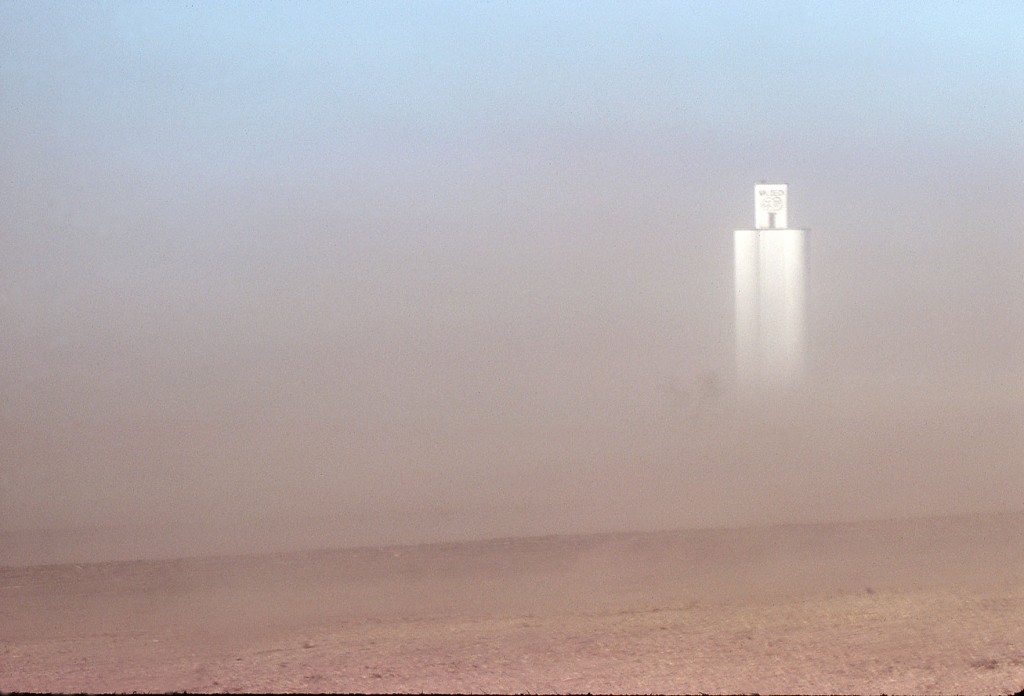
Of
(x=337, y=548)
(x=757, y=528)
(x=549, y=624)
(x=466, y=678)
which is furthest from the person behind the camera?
(x=757, y=528)

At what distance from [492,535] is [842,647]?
198 centimetres

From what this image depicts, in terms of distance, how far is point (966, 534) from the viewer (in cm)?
582

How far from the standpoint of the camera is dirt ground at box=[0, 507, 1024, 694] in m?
4.02

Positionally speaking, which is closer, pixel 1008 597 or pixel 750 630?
pixel 750 630

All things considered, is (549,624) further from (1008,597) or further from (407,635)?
(1008,597)

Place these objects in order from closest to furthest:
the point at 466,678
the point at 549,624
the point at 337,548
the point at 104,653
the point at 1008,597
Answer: the point at 466,678 → the point at 104,653 → the point at 549,624 → the point at 1008,597 → the point at 337,548

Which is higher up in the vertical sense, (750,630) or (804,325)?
(804,325)

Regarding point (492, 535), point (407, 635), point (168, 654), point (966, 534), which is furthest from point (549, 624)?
point (966, 534)

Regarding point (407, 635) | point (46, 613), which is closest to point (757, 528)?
point (407, 635)

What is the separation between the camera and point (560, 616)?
4742 mm

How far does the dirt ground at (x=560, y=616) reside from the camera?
4.02 m

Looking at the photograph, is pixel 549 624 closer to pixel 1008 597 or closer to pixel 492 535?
pixel 492 535

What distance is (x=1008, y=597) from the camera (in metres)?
4.95

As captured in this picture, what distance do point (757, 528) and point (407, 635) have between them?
224 centimetres
